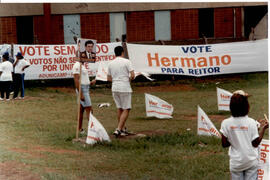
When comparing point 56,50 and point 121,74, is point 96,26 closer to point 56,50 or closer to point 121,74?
point 56,50

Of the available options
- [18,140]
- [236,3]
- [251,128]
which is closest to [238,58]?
[236,3]

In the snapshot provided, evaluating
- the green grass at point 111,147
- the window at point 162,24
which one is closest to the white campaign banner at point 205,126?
the green grass at point 111,147

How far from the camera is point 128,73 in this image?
10750 millimetres

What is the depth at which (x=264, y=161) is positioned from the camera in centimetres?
639

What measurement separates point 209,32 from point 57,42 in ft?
28.1

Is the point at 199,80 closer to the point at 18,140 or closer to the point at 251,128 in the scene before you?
the point at 18,140

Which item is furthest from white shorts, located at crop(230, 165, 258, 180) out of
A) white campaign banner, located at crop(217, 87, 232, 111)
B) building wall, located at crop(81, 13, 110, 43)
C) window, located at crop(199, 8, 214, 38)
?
window, located at crop(199, 8, 214, 38)

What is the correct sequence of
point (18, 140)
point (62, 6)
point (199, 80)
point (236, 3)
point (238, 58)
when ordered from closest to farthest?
point (18, 140)
point (238, 58)
point (199, 80)
point (62, 6)
point (236, 3)

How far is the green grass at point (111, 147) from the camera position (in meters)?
8.08

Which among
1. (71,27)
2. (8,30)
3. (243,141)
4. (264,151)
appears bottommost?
(264,151)

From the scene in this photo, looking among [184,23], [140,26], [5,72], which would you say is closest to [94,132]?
[5,72]

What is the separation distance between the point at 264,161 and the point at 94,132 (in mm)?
4056

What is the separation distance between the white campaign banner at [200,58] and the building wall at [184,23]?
29.7ft

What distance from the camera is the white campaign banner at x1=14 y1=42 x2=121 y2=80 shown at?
72.7 feet
